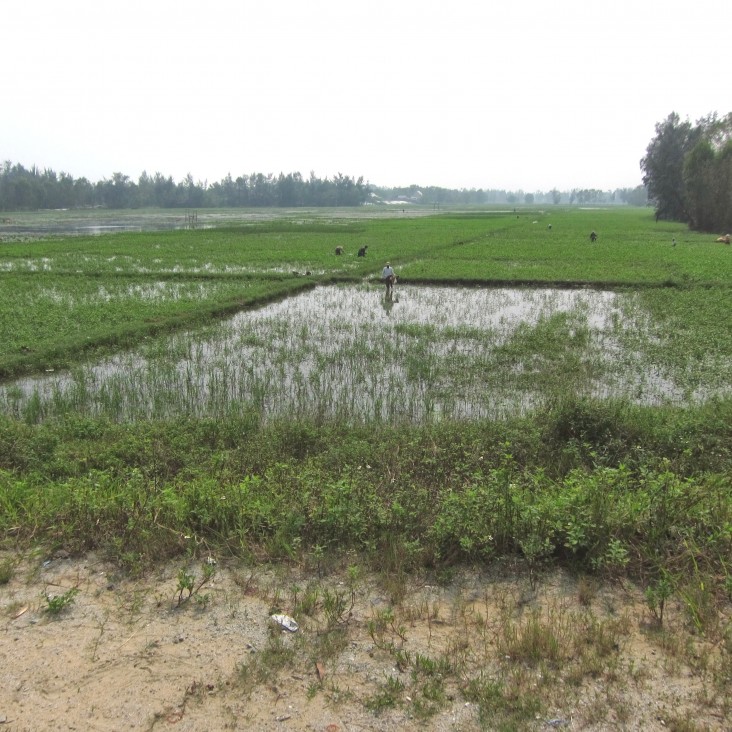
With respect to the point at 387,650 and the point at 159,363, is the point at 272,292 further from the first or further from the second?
the point at 387,650

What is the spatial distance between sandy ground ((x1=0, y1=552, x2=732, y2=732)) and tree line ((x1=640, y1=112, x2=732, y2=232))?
4181cm

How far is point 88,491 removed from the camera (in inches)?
173

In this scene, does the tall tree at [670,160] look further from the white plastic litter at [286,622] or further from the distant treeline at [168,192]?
the distant treeline at [168,192]

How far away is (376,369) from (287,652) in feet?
19.9

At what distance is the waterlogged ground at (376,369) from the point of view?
726cm

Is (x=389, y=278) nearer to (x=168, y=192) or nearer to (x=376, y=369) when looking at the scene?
(x=376, y=369)

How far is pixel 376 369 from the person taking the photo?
8.77 meters

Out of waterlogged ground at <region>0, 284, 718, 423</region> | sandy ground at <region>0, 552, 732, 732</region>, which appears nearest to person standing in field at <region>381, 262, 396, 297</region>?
waterlogged ground at <region>0, 284, 718, 423</region>

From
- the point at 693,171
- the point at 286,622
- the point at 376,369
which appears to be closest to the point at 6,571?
the point at 286,622

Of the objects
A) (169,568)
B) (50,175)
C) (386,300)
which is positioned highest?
(50,175)

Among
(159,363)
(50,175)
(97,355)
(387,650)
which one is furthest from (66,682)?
(50,175)

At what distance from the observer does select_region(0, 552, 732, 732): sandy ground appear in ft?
8.28

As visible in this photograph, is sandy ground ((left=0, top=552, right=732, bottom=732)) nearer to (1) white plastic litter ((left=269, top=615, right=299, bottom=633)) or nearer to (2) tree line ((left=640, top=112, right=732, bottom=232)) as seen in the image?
(1) white plastic litter ((left=269, top=615, right=299, bottom=633))

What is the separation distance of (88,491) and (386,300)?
10.8 meters
